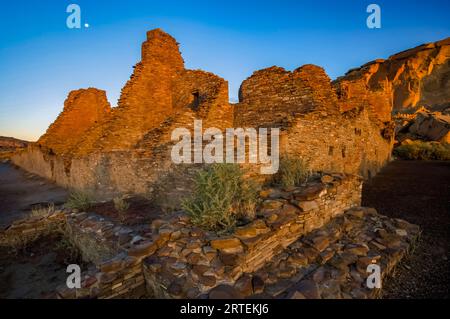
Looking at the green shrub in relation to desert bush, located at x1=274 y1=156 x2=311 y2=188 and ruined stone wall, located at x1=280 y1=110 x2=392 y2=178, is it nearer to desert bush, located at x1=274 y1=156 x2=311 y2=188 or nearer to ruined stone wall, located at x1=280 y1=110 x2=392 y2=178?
desert bush, located at x1=274 y1=156 x2=311 y2=188

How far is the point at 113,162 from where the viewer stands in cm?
802

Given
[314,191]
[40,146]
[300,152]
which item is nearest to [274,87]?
[300,152]

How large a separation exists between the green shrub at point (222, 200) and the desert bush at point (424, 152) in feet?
65.6

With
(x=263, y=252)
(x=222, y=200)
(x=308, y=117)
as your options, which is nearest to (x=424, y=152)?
(x=308, y=117)

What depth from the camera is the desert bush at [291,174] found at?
4.94 metres

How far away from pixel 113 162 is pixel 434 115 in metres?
30.6

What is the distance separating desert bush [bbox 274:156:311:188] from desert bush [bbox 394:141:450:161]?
1805 centimetres

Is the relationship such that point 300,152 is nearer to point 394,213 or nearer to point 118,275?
point 394,213

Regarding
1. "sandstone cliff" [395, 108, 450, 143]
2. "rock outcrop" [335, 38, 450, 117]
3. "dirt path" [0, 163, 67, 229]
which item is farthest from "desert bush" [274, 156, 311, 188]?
"rock outcrop" [335, 38, 450, 117]

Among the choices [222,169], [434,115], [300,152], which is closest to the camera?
[222,169]

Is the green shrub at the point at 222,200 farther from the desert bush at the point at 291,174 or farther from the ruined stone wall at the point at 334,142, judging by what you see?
the ruined stone wall at the point at 334,142

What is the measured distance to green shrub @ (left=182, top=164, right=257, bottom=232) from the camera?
3637 mm

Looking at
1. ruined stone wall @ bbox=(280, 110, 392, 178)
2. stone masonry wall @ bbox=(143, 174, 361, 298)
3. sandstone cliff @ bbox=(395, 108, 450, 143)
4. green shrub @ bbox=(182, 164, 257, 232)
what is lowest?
stone masonry wall @ bbox=(143, 174, 361, 298)

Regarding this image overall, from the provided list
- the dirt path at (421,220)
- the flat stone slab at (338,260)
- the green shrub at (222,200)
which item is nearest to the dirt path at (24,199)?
the green shrub at (222,200)
